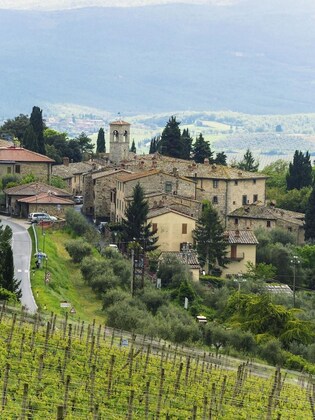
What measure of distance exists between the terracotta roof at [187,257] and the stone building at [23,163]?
46.2 ft

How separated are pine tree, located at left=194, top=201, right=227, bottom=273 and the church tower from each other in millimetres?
25477

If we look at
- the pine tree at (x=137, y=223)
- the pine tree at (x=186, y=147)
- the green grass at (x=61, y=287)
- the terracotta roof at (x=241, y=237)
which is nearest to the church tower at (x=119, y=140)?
the pine tree at (x=186, y=147)

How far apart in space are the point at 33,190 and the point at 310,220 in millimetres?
14746

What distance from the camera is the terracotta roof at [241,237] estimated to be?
2726 inches

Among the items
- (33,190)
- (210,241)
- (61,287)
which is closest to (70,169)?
(33,190)

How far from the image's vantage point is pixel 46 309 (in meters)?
40.9

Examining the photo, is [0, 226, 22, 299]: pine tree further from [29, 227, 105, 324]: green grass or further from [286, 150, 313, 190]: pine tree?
[286, 150, 313, 190]: pine tree

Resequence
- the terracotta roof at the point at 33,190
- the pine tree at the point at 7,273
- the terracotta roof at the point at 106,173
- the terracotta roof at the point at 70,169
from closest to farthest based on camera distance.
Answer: the pine tree at the point at 7,273 < the terracotta roof at the point at 33,190 < the terracotta roof at the point at 106,173 < the terracotta roof at the point at 70,169

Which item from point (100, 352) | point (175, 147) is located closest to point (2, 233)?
point (100, 352)

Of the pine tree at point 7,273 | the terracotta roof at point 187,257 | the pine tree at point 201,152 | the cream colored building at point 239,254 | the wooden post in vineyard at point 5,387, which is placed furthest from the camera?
the pine tree at point 201,152

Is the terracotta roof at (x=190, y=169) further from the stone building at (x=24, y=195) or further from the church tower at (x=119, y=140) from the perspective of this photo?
the stone building at (x=24, y=195)

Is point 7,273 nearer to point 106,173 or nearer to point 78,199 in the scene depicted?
point 106,173

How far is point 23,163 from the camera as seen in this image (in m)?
78.0

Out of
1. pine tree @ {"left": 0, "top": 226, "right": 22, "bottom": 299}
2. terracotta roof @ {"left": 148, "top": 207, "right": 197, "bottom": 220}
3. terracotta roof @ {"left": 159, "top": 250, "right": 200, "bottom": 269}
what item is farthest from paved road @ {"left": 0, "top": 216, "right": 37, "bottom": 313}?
terracotta roof @ {"left": 148, "top": 207, "right": 197, "bottom": 220}
